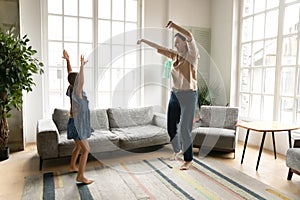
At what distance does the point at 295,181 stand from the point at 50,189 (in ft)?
8.39

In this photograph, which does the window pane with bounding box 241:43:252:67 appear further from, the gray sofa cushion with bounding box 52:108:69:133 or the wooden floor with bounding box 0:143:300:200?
the gray sofa cushion with bounding box 52:108:69:133

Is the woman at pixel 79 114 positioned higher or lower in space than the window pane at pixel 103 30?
lower

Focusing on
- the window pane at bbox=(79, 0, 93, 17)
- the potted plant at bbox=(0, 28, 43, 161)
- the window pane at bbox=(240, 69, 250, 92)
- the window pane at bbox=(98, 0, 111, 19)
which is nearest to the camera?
the potted plant at bbox=(0, 28, 43, 161)

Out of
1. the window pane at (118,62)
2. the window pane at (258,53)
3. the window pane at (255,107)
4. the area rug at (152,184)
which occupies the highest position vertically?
the window pane at (258,53)

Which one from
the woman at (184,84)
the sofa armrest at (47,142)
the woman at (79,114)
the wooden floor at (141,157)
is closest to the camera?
the woman at (184,84)

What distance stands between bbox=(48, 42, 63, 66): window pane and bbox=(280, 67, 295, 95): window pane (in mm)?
3488

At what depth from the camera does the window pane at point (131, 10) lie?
429 centimetres

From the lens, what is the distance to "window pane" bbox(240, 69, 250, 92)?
4.21 metres

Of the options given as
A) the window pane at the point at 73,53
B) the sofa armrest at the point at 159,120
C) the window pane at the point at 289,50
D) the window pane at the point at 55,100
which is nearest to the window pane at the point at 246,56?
the window pane at the point at 289,50

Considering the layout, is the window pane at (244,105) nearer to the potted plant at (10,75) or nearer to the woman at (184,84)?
the woman at (184,84)

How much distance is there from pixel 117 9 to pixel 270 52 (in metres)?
2.64

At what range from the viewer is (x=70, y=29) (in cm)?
396

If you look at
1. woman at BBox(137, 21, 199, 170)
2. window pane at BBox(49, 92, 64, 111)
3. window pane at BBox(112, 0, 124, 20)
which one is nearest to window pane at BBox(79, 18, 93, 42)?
window pane at BBox(112, 0, 124, 20)

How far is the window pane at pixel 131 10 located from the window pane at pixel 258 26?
207 centimetres
